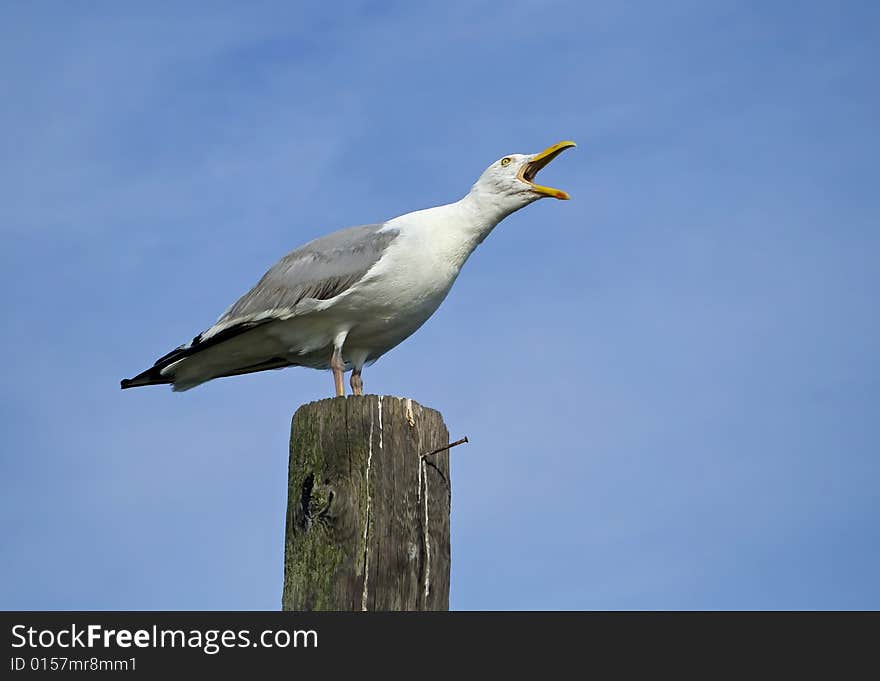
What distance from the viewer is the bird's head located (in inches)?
376

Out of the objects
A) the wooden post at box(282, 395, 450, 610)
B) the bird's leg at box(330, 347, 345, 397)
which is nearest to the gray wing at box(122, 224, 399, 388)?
the bird's leg at box(330, 347, 345, 397)

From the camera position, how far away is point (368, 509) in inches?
235

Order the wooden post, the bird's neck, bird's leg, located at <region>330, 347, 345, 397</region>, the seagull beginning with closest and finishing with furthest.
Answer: the wooden post → the seagull → bird's leg, located at <region>330, 347, 345, 397</region> → the bird's neck

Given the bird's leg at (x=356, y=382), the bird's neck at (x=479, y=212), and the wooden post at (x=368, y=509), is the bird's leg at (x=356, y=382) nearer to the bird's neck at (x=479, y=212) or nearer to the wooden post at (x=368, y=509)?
the bird's neck at (x=479, y=212)

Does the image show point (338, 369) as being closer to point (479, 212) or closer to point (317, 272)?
point (317, 272)

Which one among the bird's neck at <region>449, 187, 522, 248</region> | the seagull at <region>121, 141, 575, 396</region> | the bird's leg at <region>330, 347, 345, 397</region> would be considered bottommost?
the bird's leg at <region>330, 347, 345, 397</region>

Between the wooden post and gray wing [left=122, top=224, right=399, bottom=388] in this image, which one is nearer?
the wooden post

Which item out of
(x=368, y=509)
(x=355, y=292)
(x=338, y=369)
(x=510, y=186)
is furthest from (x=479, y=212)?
(x=368, y=509)

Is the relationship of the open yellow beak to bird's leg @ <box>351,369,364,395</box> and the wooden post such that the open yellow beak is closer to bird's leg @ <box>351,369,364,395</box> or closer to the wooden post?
bird's leg @ <box>351,369,364,395</box>

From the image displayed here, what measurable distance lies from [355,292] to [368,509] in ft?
10.6

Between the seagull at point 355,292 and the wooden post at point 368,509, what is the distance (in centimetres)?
276

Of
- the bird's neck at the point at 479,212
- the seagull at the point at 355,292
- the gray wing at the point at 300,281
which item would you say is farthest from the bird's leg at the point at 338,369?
the bird's neck at the point at 479,212

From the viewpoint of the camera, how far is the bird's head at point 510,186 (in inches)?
376
